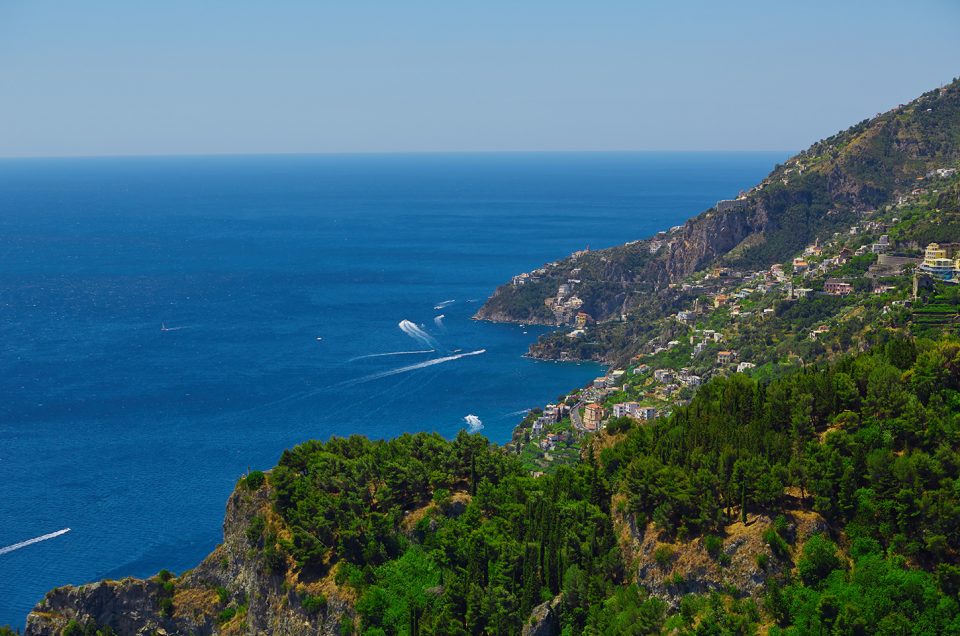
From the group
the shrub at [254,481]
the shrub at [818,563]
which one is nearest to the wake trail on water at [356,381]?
the shrub at [254,481]

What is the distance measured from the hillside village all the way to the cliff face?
31381 mm

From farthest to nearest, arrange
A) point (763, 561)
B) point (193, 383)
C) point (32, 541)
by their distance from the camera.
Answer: point (193, 383)
point (32, 541)
point (763, 561)

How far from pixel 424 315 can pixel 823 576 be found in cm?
10750

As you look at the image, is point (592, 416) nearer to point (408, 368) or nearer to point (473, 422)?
point (473, 422)

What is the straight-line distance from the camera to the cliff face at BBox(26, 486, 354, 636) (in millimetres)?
38938

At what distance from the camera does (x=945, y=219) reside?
88.1 m

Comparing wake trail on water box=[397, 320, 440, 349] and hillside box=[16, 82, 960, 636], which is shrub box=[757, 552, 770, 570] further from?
wake trail on water box=[397, 320, 440, 349]

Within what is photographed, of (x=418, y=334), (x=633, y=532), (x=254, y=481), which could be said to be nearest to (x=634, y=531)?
(x=633, y=532)

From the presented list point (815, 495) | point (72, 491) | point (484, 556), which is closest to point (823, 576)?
point (815, 495)

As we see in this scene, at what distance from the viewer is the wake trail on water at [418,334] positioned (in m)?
119

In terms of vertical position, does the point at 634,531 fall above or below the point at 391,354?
above

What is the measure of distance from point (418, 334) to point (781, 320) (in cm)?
5102

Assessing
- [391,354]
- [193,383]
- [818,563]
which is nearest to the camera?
[818,563]

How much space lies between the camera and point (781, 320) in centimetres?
8862
